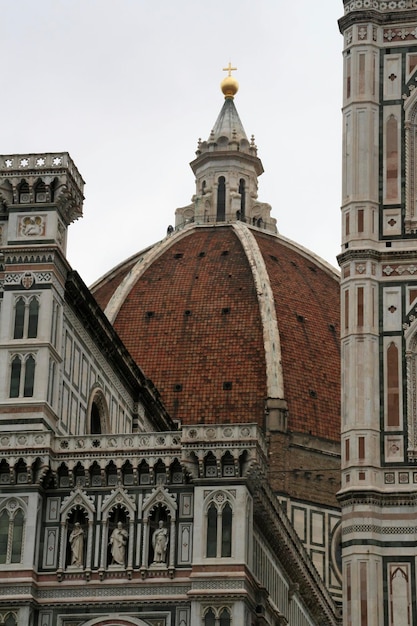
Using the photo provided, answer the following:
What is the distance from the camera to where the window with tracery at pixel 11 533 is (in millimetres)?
36781

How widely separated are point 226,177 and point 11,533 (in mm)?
52533

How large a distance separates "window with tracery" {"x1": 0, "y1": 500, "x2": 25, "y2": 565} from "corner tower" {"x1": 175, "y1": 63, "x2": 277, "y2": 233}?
51320 millimetres

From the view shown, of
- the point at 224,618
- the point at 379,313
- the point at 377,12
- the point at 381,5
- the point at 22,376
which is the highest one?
the point at 381,5

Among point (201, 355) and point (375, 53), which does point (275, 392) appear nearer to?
point (201, 355)

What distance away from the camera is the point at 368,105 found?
37250 mm

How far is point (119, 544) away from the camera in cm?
3678

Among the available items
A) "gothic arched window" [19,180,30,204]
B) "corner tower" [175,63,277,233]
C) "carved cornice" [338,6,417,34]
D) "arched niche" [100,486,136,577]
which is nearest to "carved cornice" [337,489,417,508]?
"arched niche" [100,486,136,577]

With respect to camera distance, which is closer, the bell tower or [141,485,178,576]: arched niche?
[141,485,178,576]: arched niche

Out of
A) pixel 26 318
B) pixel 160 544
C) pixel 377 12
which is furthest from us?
pixel 26 318

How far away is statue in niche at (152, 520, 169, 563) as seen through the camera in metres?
36.5

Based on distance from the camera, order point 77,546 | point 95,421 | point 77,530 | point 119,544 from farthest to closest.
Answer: point 95,421 → point 77,530 → point 77,546 → point 119,544

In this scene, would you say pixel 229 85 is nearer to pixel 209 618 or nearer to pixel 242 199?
pixel 242 199

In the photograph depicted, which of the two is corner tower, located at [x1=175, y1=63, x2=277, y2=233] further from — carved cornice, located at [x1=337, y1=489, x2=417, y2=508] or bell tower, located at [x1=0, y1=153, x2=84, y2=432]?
carved cornice, located at [x1=337, y1=489, x2=417, y2=508]

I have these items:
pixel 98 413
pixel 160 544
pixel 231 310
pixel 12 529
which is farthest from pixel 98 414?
pixel 231 310
